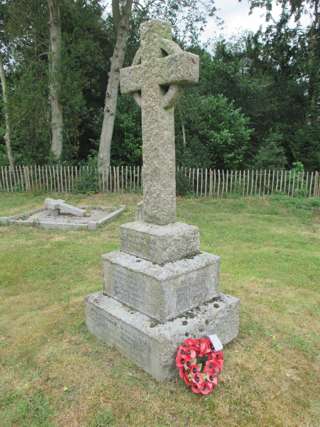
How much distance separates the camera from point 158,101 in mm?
2891

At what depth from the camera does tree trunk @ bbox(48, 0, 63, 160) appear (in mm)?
13992

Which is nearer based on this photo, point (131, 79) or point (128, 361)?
point (128, 361)

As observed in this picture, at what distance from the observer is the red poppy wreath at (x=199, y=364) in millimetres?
2572

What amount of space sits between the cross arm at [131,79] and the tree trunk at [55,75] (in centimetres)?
1250

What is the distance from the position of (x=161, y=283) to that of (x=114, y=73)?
13.6 m

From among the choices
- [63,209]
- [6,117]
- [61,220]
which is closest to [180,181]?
[63,209]

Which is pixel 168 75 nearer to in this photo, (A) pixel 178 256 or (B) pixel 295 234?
(A) pixel 178 256

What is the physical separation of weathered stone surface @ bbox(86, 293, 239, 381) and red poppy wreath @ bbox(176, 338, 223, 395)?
115 millimetres

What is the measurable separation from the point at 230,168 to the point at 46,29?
11732 millimetres

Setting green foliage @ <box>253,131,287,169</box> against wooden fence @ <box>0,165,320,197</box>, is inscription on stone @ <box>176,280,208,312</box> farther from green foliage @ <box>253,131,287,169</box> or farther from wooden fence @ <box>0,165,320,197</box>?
green foliage @ <box>253,131,287,169</box>

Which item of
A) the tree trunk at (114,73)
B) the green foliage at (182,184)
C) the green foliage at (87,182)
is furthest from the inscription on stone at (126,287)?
the tree trunk at (114,73)

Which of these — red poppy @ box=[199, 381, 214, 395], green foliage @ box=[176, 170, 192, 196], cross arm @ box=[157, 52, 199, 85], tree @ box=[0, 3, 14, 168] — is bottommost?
red poppy @ box=[199, 381, 214, 395]

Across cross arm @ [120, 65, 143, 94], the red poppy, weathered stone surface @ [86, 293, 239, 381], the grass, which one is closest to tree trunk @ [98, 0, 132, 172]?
the grass

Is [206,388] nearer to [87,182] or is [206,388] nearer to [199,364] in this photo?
[199,364]
